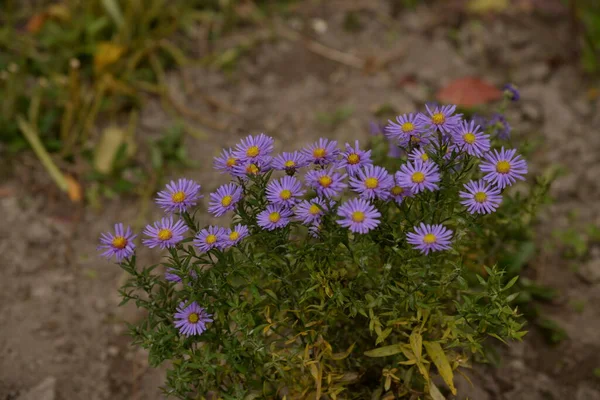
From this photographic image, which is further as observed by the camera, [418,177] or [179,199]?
[179,199]

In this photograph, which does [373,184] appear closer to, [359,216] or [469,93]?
[359,216]

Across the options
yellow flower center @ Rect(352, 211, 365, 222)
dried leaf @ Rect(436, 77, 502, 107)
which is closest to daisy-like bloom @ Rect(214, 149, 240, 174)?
yellow flower center @ Rect(352, 211, 365, 222)

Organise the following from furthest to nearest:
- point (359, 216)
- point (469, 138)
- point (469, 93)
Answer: point (469, 93)
point (469, 138)
point (359, 216)

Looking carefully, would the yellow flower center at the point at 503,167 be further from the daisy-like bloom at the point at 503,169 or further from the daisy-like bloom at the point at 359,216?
the daisy-like bloom at the point at 359,216

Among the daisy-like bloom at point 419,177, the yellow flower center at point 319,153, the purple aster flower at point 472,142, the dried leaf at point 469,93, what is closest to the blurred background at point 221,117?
the dried leaf at point 469,93

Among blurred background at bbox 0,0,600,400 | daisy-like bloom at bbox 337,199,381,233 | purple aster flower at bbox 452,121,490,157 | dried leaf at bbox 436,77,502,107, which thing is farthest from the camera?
dried leaf at bbox 436,77,502,107

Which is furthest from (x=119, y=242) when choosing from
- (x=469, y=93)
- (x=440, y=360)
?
(x=469, y=93)

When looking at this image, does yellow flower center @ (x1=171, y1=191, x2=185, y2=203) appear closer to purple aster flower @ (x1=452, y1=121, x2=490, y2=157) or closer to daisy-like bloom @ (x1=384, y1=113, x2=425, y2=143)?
daisy-like bloom @ (x1=384, y1=113, x2=425, y2=143)

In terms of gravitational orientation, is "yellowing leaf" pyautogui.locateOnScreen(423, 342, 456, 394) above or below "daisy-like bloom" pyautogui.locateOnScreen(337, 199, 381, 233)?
below
